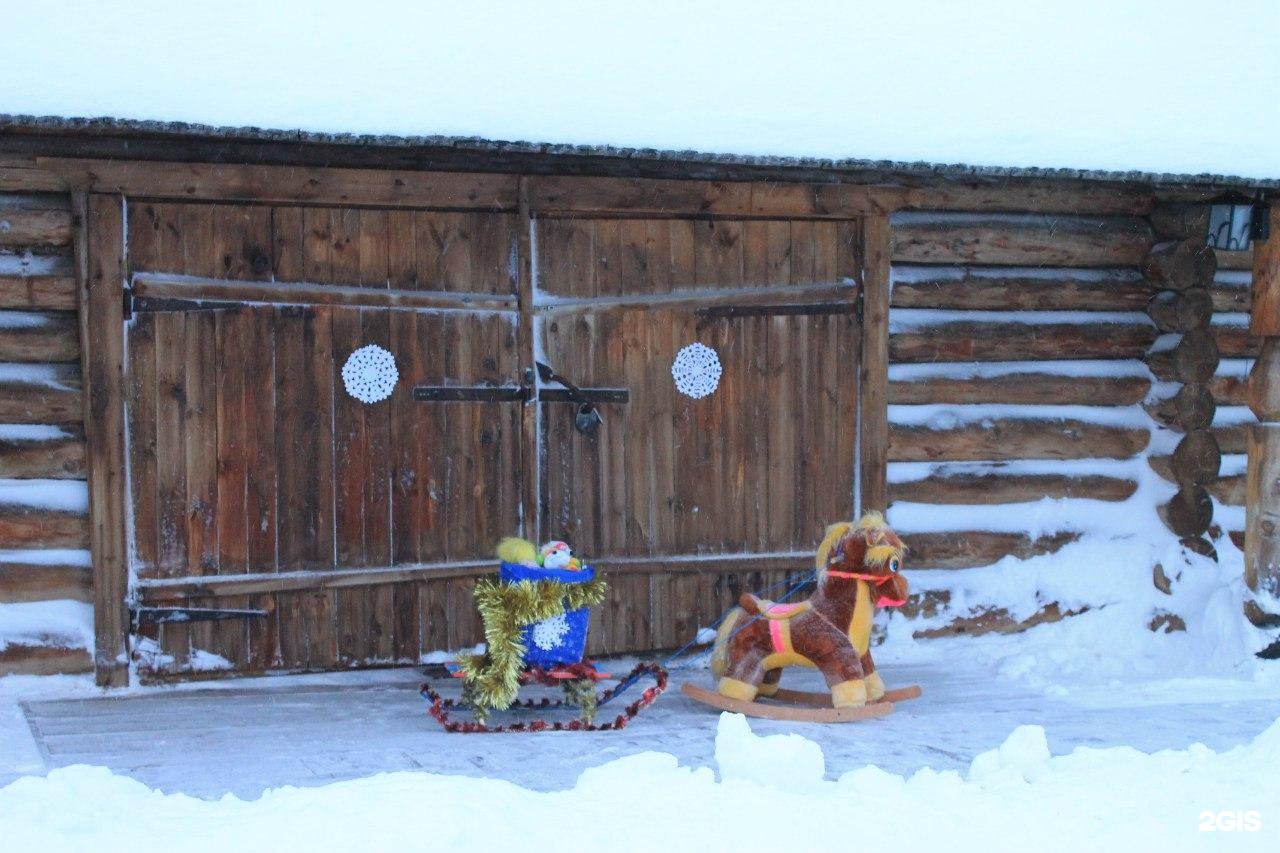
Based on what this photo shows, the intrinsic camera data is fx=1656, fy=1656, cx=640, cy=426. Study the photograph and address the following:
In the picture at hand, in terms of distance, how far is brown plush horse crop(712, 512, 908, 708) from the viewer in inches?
291

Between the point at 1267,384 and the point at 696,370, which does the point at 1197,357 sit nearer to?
the point at 1267,384

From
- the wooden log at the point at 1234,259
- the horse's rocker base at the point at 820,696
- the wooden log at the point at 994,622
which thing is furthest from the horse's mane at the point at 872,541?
the wooden log at the point at 1234,259

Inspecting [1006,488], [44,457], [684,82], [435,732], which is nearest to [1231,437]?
[1006,488]

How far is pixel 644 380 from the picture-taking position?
8703 millimetres

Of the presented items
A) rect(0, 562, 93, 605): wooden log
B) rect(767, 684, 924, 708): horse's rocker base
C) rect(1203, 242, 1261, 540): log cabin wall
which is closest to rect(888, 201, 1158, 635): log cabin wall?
rect(1203, 242, 1261, 540): log cabin wall

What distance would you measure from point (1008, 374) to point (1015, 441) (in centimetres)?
38

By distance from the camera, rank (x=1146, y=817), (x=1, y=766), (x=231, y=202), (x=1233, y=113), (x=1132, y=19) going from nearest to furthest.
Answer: (x=1146, y=817)
(x=1, y=766)
(x=231, y=202)
(x=1233, y=113)
(x=1132, y=19)

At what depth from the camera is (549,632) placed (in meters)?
7.18

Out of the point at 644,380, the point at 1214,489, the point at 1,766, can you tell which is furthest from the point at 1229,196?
the point at 1,766

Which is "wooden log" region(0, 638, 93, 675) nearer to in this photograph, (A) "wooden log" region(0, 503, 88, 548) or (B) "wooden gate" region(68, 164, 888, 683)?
(B) "wooden gate" region(68, 164, 888, 683)

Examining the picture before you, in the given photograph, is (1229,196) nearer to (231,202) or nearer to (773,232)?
(773,232)

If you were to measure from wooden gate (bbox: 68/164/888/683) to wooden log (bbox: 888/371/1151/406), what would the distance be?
1.05ft

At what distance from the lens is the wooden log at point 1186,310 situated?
922cm

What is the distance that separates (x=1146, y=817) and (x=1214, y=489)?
472 centimetres
